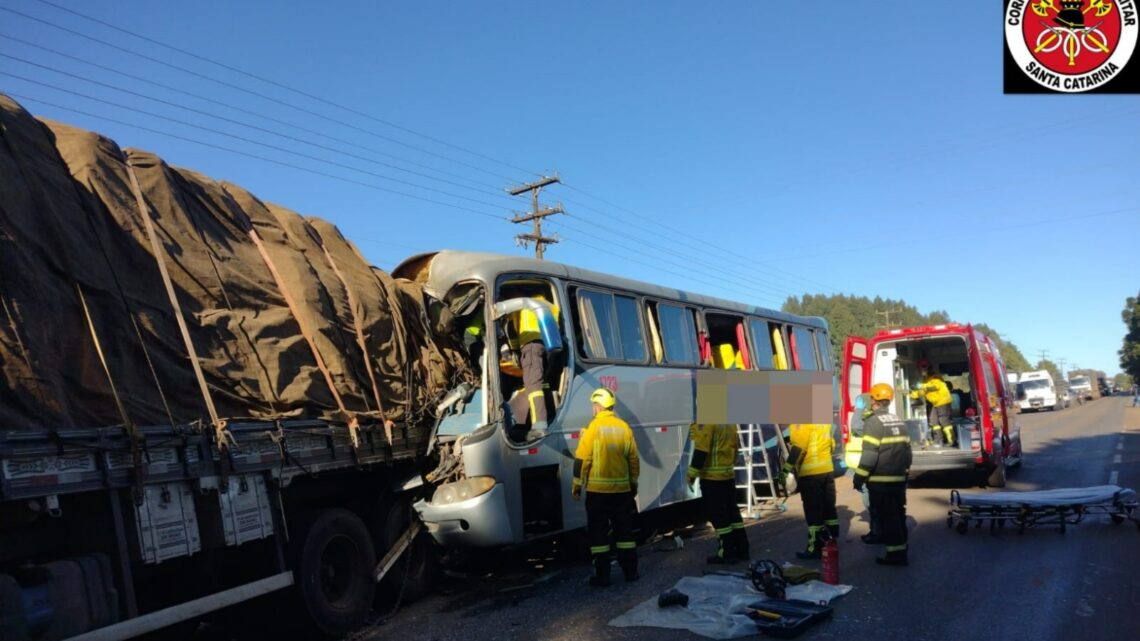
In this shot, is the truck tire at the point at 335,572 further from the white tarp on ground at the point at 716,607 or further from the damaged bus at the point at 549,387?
the white tarp on ground at the point at 716,607

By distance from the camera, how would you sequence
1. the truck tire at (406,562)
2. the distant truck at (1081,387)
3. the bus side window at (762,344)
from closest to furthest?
1. the truck tire at (406,562)
2. the bus side window at (762,344)
3. the distant truck at (1081,387)

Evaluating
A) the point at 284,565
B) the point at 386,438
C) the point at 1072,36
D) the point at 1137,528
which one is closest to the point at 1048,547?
the point at 1137,528

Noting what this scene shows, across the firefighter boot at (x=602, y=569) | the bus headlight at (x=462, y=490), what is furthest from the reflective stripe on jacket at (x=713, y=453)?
the bus headlight at (x=462, y=490)

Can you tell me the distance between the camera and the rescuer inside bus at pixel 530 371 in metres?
7.60

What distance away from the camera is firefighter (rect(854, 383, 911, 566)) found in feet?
24.5

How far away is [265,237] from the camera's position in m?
6.58

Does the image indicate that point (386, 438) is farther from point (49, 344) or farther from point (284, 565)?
point (49, 344)

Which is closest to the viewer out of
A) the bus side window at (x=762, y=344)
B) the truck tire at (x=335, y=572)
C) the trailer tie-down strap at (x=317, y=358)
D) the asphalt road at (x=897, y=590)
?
the asphalt road at (x=897, y=590)

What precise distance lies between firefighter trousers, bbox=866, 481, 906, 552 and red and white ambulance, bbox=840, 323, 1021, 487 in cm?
269

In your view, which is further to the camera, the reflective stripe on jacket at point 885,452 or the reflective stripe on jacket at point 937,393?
the reflective stripe on jacket at point 937,393

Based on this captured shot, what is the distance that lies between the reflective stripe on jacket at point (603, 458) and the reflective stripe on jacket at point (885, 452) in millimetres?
2424

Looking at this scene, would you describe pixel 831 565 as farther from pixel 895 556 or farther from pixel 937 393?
pixel 937 393

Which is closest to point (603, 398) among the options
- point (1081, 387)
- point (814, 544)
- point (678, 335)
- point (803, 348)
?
point (814, 544)

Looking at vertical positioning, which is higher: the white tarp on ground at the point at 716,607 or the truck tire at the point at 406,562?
the truck tire at the point at 406,562
